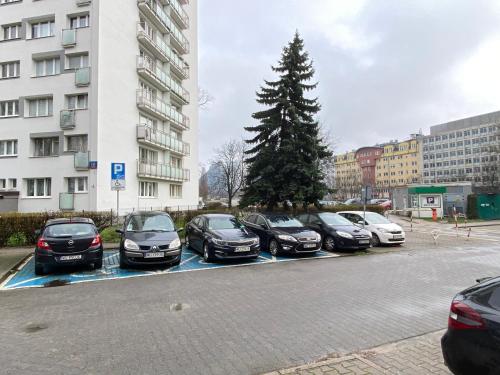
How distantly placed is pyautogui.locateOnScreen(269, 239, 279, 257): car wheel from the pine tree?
7754 millimetres

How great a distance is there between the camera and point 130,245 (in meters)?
10.1

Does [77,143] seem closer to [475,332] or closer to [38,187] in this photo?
[38,187]

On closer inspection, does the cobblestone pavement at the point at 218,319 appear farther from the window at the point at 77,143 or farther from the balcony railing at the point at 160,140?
the balcony railing at the point at 160,140

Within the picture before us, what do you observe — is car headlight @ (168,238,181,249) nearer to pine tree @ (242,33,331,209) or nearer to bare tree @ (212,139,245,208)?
pine tree @ (242,33,331,209)

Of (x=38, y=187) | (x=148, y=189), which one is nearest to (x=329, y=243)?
(x=148, y=189)

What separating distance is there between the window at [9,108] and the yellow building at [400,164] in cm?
11552

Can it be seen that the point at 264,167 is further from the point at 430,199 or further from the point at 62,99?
the point at 430,199

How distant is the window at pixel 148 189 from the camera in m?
28.6

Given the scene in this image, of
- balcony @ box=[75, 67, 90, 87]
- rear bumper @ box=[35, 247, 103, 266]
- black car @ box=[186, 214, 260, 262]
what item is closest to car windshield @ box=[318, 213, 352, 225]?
black car @ box=[186, 214, 260, 262]

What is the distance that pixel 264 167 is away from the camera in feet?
71.9

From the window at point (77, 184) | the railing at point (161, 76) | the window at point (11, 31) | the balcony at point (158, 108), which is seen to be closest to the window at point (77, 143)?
the window at point (77, 184)

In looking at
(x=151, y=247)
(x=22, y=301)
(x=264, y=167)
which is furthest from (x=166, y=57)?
(x=22, y=301)

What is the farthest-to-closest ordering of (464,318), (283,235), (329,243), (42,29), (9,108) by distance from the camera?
(42,29)
(9,108)
(329,243)
(283,235)
(464,318)

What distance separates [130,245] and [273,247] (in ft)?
17.2
